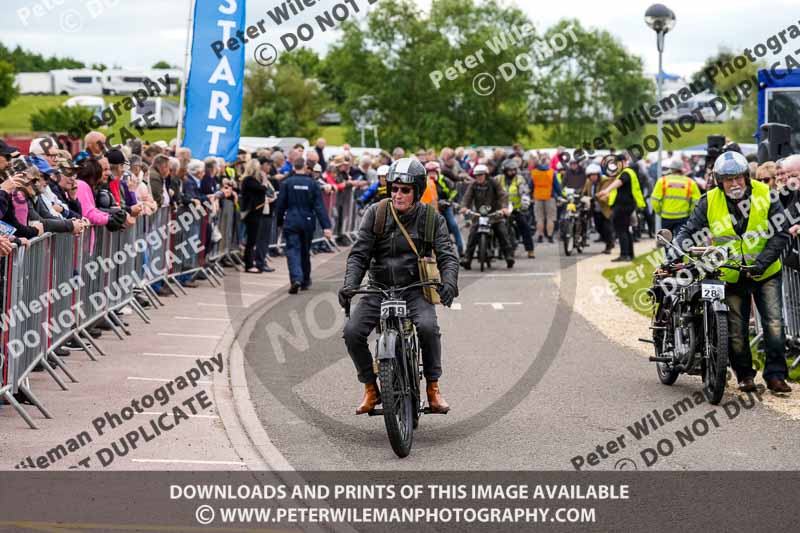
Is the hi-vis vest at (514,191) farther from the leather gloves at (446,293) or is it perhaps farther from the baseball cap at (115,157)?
the leather gloves at (446,293)

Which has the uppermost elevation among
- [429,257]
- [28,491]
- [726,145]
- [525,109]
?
[525,109]

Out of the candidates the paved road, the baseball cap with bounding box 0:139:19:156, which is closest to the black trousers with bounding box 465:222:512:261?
the paved road

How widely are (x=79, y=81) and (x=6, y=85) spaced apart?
15.6 metres

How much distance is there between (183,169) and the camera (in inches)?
763

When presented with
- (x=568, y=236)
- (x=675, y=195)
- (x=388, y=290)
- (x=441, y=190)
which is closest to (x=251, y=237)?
(x=441, y=190)

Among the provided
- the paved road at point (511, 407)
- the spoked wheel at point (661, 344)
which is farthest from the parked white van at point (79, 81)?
the spoked wheel at point (661, 344)

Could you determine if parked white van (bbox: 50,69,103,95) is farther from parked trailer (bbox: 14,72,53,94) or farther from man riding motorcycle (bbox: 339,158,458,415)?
man riding motorcycle (bbox: 339,158,458,415)

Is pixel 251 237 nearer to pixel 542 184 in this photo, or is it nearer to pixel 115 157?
pixel 115 157

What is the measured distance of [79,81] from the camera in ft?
386

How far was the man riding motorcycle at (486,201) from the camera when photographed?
24.7 m

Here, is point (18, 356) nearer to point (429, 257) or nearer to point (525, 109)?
point (429, 257)

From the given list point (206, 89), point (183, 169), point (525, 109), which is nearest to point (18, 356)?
point (183, 169)

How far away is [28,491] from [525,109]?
87.9 m

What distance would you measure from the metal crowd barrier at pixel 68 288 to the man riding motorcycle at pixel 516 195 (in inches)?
391
